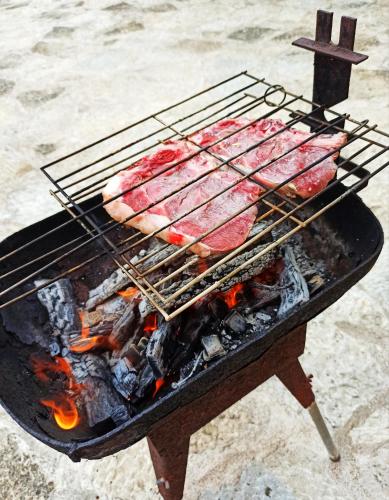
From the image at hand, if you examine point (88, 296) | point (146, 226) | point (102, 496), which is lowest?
point (102, 496)

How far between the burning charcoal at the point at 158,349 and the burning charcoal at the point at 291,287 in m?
A: 0.45

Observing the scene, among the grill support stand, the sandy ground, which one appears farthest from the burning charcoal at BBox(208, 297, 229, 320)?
the sandy ground

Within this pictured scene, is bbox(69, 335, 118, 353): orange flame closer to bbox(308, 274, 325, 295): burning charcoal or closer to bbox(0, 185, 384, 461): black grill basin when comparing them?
bbox(0, 185, 384, 461): black grill basin

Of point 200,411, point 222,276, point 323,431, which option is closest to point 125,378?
point 200,411

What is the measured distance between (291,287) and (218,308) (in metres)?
0.31

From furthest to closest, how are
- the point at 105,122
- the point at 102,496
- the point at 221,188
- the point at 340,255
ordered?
the point at 105,122 < the point at 102,496 < the point at 340,255 < the point at 221,188

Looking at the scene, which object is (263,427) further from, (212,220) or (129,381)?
(212,220)

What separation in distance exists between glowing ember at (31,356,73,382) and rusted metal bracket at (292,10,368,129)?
152 centimetres

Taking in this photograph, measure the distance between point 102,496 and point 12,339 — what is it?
1005 mm

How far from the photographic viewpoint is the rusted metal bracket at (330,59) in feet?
6.63

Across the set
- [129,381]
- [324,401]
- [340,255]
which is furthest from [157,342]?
[324,401]

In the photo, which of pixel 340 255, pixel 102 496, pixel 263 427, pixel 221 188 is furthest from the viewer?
pixel 263 427

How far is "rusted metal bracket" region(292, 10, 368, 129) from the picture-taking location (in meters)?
2.02

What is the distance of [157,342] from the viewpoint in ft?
6.01
